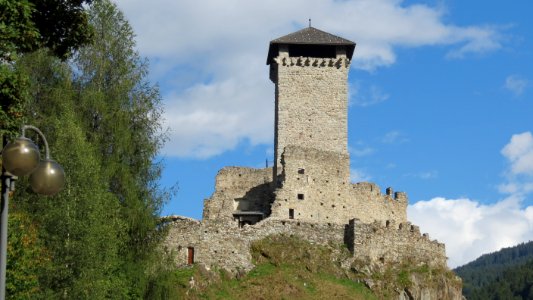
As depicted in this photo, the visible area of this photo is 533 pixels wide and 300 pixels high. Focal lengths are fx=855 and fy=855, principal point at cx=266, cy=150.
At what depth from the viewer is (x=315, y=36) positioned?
60656mm

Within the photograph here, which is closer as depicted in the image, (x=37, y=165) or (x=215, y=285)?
(x=37, y=165)

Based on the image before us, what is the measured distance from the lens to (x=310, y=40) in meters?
59.8

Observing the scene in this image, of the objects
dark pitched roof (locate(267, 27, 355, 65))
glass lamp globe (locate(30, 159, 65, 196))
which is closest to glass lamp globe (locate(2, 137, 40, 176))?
glass lamp globe (locate(30, 159, 65, 196))

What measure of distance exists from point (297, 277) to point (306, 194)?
374 inches

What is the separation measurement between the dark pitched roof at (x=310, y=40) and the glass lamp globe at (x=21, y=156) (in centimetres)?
4597

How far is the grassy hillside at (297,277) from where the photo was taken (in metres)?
39.7

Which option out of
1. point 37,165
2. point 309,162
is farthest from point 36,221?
point 309,162

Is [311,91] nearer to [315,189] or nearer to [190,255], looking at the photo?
[315,189]

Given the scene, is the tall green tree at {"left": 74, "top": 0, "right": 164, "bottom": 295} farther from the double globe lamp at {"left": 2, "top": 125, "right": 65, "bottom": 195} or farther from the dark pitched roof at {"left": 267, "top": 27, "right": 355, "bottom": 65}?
the dark pitched roof at {"left": 267, "top": 27, "right": 355, "bottom": 65}

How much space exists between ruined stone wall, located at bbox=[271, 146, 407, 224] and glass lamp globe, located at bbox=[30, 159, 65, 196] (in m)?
35.3

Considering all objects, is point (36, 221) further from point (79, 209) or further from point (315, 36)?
point (315, 36)

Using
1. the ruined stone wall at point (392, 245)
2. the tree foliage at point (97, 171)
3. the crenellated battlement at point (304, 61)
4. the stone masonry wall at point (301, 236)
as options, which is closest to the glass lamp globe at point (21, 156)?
the tree foliage at point (97, 171)

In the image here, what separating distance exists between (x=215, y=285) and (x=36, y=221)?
1350 centimetres

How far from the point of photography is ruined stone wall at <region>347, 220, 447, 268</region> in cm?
4484
